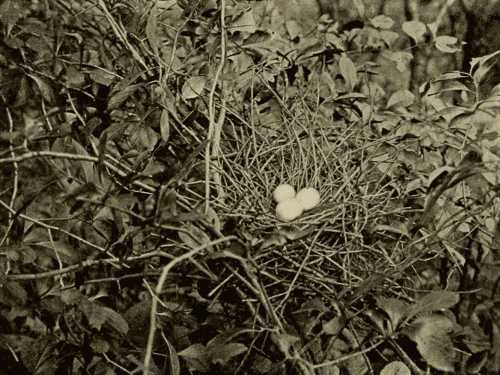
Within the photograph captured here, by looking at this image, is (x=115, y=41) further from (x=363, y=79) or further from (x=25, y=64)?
(x=363, y=79)

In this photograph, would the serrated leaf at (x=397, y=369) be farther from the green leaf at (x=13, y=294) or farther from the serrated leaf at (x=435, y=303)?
the green leaf at (x=13, y=294)

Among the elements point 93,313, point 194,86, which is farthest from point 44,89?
point 93,313

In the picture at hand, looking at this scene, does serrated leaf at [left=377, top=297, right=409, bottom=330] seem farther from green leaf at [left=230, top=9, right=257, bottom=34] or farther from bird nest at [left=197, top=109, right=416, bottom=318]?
green leaf at [left=230, top=9, right=257, bottom=34]

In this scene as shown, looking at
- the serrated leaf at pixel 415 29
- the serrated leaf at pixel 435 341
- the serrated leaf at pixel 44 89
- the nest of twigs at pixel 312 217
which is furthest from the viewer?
the serrated leaf at pixel 415 29

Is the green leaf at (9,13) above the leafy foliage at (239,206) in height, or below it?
above

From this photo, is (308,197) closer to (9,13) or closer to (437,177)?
(437,177)

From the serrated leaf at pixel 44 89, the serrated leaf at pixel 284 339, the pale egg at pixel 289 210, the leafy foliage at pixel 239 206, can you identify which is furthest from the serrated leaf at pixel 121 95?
the serrated leaf at pixel 284 339

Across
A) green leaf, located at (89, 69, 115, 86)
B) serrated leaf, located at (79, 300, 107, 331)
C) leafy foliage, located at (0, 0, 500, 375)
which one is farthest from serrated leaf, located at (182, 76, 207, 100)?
serrated leaf, located at (79, 300, 107, 331)
